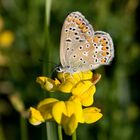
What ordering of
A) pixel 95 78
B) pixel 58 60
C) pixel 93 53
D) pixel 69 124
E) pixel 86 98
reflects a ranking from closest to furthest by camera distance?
pixel 69 124
pixel 86 98
pixel 95 78
pixel 93 53
pixel 58 60

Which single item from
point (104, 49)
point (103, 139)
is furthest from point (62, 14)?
point (104, 49)

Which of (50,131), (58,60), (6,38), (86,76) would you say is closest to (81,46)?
(86,76)

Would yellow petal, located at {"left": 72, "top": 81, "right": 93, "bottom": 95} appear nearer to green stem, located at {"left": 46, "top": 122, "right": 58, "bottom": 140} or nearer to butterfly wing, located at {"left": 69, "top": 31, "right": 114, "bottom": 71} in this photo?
green stem, located at {"left": 46, "top": 122, "right": 58, "bottom": 140}

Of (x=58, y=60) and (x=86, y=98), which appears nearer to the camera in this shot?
(x=86, y=98)

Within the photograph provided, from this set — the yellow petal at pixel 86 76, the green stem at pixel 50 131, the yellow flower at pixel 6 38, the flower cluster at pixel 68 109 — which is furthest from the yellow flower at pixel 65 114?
the yellow flower at pixel 6 38

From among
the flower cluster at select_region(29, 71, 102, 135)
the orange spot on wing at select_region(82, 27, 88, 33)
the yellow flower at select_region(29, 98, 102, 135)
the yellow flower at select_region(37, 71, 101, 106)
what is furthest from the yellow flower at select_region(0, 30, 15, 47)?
the yellow flower at select_region(29, 98, 102, 135)

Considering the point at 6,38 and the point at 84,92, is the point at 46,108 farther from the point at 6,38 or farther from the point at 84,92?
the point at 6,38

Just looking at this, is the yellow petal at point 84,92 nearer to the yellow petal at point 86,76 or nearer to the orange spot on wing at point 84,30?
the yellow petal at point 86,76
